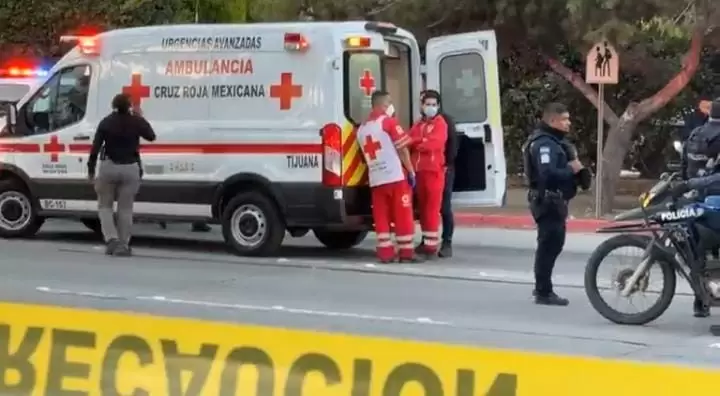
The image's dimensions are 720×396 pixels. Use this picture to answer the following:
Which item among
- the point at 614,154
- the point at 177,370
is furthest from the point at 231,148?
the point at 614,154

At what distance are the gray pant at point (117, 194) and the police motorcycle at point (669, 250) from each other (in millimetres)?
5497

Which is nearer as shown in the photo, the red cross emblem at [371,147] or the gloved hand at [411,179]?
the red cross emblem at [371,147]

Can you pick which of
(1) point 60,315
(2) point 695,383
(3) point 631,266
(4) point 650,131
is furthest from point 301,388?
(4) point 650,131

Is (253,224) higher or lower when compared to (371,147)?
lower

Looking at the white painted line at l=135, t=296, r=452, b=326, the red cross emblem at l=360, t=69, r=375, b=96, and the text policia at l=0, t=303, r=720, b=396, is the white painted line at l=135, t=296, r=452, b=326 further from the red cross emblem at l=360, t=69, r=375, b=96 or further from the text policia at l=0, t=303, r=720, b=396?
the text policia at l=0, t=303, r=720, b=396

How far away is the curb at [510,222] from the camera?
18.6m

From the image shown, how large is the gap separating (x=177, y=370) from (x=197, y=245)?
9.80 metres

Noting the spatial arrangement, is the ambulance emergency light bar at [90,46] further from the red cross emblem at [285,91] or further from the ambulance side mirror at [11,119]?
the red cross emblem at [285,91]

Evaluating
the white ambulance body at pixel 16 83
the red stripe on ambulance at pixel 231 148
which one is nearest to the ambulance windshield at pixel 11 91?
the white ambulance body at pixel 16 83

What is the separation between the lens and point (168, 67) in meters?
14.5

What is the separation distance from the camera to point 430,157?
1373cm

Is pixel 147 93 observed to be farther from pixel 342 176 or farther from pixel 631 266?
pixel 631 266

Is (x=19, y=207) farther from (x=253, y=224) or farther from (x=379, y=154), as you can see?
(x=379, y=154)

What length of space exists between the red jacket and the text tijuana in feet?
25.1
